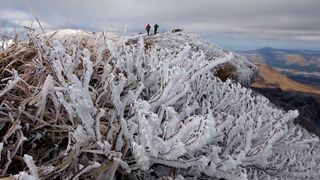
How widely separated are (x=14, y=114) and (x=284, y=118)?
2.31m

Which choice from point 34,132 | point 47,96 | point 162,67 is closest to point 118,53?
point 162,67

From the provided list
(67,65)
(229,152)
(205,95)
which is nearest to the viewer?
(67,65)

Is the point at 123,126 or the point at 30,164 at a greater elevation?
the point at 123,126

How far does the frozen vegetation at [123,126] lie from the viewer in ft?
8.89

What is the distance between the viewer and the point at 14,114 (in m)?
3.19

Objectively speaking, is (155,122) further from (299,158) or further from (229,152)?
(299,158)

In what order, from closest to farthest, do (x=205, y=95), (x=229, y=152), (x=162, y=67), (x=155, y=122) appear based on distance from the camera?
(x=155, y=122)
(x=229, y=152)
(x=162, y=67)
(x=205, y=95)

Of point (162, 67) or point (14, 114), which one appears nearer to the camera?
point (14, 114)

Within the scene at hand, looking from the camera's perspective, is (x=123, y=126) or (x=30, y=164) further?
(x=123, y=126)

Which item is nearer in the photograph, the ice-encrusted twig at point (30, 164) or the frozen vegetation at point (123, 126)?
the ice-encrusted twig at point (30, 164)

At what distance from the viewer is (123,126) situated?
280 centimetres

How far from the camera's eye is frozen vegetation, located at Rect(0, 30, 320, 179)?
2.71m

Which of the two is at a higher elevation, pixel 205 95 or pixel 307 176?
pixel 205 95

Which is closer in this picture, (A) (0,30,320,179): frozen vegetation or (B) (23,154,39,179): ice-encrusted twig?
(B) (23,154,39,179): ice-encrusted twig
